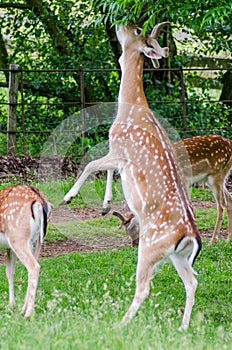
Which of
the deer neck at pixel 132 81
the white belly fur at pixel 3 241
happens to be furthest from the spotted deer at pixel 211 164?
the white belly fur at pixel 3 241

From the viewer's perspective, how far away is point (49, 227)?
11.1 metres

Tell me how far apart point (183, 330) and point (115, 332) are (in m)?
0.89

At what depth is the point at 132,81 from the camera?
300 inches

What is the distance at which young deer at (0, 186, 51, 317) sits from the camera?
664 cm

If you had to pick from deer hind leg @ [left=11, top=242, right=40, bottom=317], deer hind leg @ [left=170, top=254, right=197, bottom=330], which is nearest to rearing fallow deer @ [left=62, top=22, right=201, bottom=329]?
deer hind leg @ [left=170, top=254, right=197, bottom=330]

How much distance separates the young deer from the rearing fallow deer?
0.25 metres

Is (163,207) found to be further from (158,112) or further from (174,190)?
(158,112)

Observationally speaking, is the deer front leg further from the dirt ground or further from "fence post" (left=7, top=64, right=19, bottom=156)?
"fence post" (left=7, top=64, right=19, bottom=156)

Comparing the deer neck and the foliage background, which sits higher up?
the deer neck

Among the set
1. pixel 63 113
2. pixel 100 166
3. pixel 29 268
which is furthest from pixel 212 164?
pixel 63 113

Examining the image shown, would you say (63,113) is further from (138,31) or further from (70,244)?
(138,31)

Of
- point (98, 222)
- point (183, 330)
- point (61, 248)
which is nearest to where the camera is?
point (183, 330)

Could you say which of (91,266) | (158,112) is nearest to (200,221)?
(91,266)

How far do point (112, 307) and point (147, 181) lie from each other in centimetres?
113
